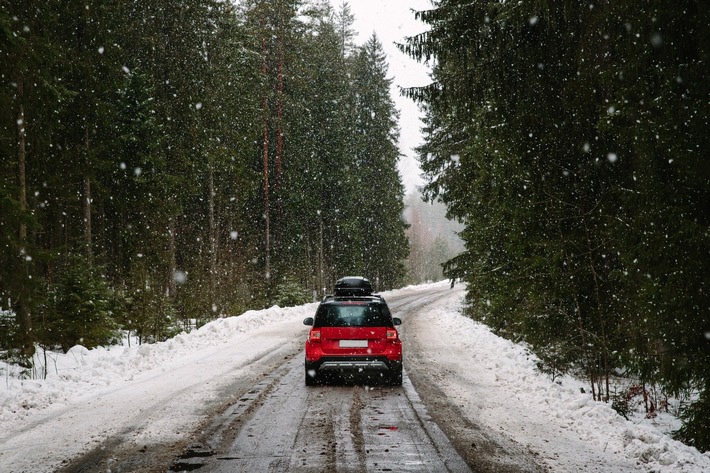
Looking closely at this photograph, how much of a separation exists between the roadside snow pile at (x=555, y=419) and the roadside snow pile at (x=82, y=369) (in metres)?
6.66

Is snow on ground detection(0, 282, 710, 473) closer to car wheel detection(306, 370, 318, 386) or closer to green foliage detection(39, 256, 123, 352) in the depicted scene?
green foliage detection(39, 256, 123, 352)

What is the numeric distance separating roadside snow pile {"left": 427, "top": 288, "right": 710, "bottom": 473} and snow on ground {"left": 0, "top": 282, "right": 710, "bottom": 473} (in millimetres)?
14

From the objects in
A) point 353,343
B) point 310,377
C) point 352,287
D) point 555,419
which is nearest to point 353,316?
point 353,343

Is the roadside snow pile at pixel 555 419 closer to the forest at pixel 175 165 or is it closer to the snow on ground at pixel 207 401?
the snow on ground at pixel 207 401

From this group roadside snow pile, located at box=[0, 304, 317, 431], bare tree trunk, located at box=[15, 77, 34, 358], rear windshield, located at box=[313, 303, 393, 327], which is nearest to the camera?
roadside snow pile, located at box=[0, 304, 317, 431]

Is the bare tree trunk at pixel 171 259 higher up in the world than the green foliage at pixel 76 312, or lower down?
higher up

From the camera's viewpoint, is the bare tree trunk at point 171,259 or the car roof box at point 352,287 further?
the bare tree trunk at point 171,259

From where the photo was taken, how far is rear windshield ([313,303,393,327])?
1086 centimetres

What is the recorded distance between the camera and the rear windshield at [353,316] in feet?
35.6

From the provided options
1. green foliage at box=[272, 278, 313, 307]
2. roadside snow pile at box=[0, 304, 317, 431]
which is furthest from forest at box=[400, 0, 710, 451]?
green foliage at box=[272, 278, 313, 307]

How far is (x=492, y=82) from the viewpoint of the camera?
1215 cm

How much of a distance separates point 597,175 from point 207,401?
8390 millimetres

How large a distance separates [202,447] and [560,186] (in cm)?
827

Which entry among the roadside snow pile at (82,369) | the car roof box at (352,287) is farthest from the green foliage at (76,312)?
the car roof box at (352,287)
